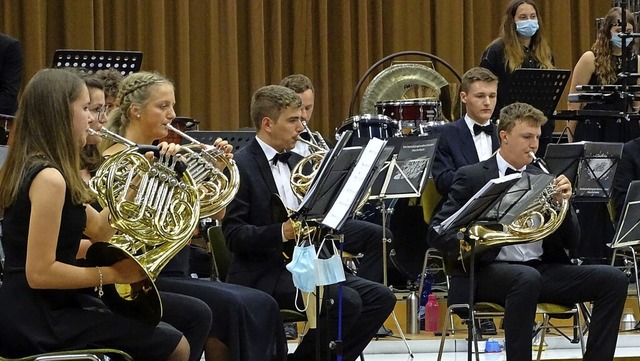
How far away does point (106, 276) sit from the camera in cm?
345

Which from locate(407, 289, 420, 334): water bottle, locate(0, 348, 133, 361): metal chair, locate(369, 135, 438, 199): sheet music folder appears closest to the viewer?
locate(0, 348, 133, 361): metal chair

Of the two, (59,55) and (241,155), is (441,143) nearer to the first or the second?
(241,155)

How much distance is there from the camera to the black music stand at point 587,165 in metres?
5.71

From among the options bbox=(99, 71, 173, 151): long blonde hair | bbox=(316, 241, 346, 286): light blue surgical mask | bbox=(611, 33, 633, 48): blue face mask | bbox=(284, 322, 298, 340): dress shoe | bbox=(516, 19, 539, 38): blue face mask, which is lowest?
bbox=(284, 322, 298, 340): dress shoe

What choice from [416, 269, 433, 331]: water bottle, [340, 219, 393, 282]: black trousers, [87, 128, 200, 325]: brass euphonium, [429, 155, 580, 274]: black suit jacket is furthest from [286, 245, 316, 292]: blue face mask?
[416, 269, 433, 331]: water bottle

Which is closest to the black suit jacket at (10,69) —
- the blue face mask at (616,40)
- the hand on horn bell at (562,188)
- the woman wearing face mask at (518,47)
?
the woman wearing face mask at (518,47)

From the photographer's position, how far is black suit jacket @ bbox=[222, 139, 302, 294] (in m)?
4.77

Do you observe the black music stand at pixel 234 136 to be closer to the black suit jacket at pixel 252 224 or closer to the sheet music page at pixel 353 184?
the black suit jacket at pixel 252 224

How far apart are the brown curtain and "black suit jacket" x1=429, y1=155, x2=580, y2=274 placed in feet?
11.5

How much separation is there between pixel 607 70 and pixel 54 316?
5.11m

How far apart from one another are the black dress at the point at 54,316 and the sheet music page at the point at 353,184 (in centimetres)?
97

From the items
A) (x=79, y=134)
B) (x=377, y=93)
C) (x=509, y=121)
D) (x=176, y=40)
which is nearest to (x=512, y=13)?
(x=377, y=93)

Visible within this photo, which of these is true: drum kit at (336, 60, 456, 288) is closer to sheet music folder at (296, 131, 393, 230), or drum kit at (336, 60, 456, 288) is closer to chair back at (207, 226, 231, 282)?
chair back at (207, 226, 231, 282)

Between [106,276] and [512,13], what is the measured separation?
4.79 metres
